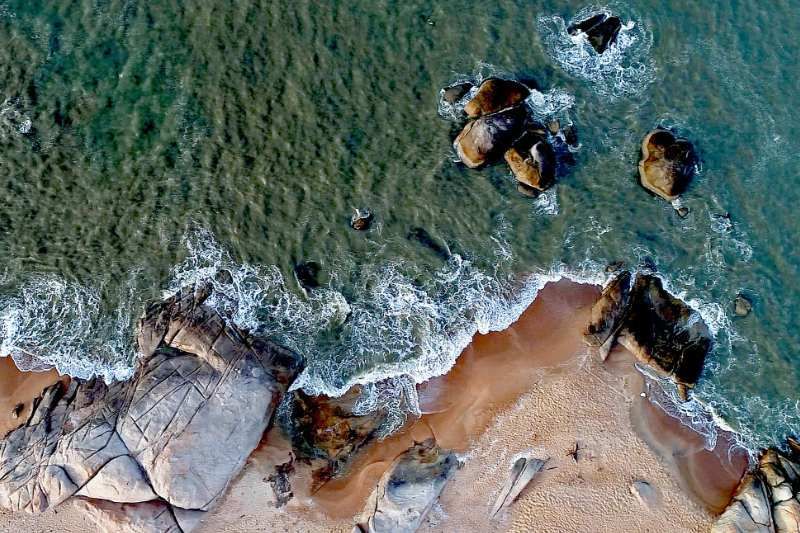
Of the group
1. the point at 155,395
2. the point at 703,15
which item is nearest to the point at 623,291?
the point at 703,15

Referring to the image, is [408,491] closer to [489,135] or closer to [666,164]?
[489,135]

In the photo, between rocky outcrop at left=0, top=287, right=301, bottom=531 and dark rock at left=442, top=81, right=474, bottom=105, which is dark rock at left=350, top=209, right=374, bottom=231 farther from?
rocky outcrop at left=0, top=287, right=301, bottom=531

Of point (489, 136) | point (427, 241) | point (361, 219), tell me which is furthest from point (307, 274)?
point (489, 136)

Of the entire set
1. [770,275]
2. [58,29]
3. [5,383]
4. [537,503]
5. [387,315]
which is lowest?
[537,503]

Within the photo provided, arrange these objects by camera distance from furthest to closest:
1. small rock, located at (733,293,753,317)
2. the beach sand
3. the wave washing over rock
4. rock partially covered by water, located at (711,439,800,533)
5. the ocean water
Result: the wave washing over rock, small rock, located at (733,293,753,317), the ocean water, rock partially covered by water, located at (711,439,800,533), the beach sand

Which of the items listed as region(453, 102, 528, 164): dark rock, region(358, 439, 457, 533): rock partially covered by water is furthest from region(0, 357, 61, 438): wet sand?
region(453, 102, 528, 164): dark rock

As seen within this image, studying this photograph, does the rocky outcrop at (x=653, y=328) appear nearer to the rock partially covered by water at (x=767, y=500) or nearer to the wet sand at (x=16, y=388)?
the rock partially covered by water at (x=767, y=500)

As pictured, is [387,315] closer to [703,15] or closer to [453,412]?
[453,412]
